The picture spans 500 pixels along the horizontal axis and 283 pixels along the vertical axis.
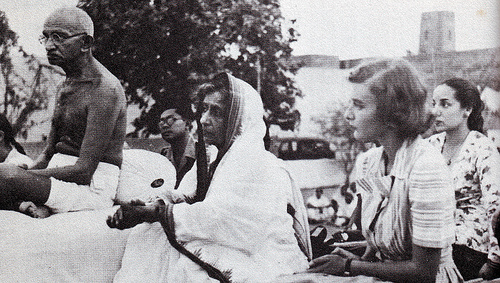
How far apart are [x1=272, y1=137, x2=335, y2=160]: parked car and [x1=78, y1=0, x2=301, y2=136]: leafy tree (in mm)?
113

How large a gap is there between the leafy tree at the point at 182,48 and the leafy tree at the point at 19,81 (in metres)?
0.37

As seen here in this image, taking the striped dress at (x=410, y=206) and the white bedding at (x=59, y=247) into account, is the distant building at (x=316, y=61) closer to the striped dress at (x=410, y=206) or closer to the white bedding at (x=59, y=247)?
the striped dress at (x=410, y=206)

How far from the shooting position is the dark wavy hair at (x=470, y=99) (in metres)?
3.93

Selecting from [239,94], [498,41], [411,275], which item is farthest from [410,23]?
[411,275]

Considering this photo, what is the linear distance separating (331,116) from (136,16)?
1295mm

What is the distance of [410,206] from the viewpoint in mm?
3422

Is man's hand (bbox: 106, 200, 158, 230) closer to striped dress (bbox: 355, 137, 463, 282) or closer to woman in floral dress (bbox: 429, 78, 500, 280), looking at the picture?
striped dress (bbox: 355, 137, 463, 282)

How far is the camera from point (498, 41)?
4254mm

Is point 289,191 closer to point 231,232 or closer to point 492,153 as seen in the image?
point 231,232

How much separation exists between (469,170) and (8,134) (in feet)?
9.14

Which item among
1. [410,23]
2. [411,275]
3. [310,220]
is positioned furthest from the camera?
[410,23]

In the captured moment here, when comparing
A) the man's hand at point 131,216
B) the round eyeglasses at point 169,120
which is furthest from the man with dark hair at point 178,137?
the man's hand at point 131,216

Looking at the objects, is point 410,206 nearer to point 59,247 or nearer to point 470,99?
point 470,99

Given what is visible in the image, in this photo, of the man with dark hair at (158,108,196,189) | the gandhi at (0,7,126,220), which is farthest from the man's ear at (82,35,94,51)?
the man with dark hair at (158,108,196,189)
